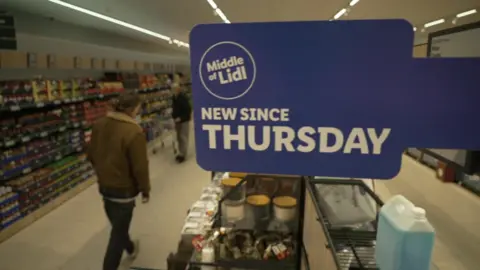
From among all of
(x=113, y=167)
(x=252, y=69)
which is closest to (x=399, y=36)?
(x=252, y=69)

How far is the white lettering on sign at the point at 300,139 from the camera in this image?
92 cm

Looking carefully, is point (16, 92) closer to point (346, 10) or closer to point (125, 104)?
point (125, 104)

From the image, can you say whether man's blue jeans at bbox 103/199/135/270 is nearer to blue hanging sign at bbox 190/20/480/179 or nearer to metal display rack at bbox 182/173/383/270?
metal display rack at bbox 182/173/383/270

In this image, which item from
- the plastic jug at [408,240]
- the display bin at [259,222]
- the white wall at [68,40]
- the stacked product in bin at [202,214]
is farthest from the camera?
the white wall at [68,40]

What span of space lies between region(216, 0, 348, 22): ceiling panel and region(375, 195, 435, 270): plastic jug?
5.26m

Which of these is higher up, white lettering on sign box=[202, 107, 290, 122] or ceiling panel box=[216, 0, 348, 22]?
ceiling panel box=[216, 0, 348, 22]

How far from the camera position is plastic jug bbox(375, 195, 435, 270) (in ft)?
2.65

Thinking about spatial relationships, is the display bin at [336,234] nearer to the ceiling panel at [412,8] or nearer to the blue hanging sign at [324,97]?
the blue hanging sign at [324,97]

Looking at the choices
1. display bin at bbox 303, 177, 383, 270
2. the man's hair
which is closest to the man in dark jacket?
the man's hair

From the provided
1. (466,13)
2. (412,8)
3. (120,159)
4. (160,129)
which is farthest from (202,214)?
(466,13)

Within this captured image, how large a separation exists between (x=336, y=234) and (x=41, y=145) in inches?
180

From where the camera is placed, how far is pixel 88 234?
3816 millimetres

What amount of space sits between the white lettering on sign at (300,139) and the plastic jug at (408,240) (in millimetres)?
190

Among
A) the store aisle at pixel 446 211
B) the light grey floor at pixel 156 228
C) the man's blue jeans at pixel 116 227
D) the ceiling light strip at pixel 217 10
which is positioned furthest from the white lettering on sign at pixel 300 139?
the ceiling light strip at pixel 217 10
